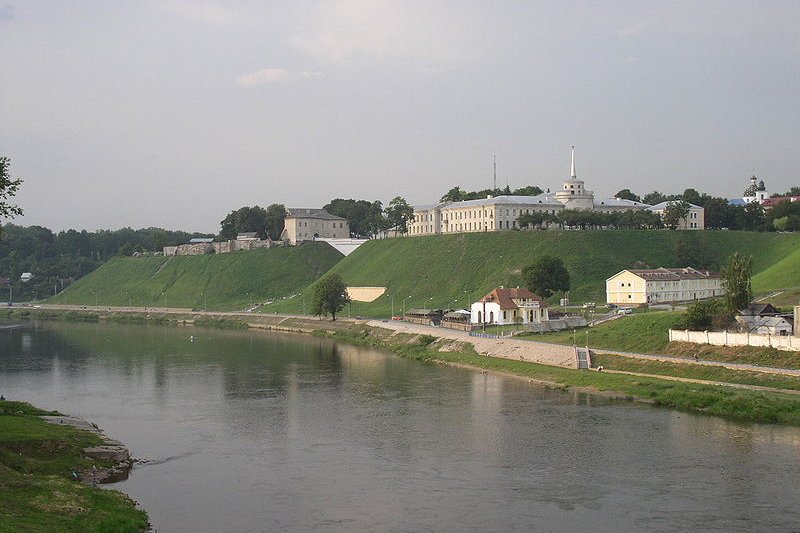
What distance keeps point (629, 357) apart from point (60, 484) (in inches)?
1545

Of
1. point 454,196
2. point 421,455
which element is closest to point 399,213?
point 454,196

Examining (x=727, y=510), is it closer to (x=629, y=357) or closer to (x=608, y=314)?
(x=629, y=357)

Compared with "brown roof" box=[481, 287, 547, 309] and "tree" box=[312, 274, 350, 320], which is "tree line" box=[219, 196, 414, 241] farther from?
"brown roof" box=[481, 287, 547, 309]

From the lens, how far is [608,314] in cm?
8375

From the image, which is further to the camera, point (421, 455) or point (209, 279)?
point (209, 279)

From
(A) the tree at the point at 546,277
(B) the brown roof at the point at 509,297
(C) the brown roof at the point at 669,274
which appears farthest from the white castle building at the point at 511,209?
(B) the brown roof at the point at 509,297

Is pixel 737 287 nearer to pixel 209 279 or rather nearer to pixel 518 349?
pixel 518 349

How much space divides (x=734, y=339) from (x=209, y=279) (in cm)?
11279

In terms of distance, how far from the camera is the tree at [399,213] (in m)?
155

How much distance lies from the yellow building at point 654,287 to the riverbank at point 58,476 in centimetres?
6185

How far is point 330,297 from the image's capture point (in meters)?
107

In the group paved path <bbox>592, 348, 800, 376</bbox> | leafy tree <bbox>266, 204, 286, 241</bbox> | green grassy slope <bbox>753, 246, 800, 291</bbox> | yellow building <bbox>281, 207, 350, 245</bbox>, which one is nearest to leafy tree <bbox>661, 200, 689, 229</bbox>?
green grassy slope <bbox>753, 246, 800, 291</bbox>

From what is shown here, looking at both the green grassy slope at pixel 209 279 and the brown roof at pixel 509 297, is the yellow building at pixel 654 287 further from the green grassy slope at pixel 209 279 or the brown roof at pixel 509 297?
the green grassy slope at pixel 209 279

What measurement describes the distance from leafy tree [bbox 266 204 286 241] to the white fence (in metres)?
121
